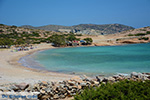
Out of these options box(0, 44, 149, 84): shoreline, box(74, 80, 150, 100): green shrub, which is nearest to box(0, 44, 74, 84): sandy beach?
box(0, 44, 149, 84): shoreline

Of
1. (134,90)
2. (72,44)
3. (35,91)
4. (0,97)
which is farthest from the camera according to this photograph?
(72,44)

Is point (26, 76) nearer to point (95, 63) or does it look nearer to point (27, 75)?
point (27, 75)

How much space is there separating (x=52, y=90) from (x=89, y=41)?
61069 mm

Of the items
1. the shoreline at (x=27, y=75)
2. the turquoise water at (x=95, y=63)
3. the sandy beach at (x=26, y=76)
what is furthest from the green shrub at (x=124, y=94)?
the turquoise water at (x=95, y=63)

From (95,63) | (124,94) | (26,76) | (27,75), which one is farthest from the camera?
(95,63)

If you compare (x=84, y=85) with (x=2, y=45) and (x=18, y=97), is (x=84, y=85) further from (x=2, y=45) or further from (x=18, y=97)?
(x=2, y=45)

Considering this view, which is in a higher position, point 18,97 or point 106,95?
point 106,95

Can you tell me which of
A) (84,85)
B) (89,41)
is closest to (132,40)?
(89,41)

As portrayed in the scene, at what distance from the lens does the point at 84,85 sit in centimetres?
769

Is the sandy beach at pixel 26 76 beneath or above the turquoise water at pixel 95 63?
Result: above

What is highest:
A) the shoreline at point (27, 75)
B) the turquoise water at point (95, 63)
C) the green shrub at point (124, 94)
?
the green shrub at point (124, 94)

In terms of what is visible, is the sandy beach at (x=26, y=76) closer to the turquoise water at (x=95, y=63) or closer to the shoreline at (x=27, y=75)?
the shoreline at (x=27, y=75)

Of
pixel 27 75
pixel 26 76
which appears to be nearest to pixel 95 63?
pixel 27 75

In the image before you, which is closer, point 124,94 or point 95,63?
point 124,94
